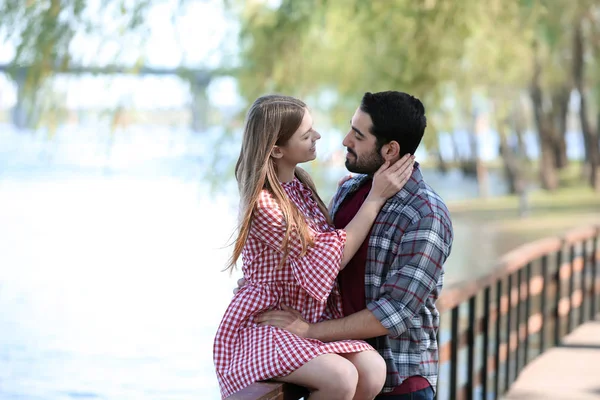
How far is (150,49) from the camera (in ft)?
15.2

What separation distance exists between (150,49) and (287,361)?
321cm

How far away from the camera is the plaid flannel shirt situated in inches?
68.9

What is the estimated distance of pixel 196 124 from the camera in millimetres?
6918

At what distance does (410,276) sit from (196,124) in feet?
17.4

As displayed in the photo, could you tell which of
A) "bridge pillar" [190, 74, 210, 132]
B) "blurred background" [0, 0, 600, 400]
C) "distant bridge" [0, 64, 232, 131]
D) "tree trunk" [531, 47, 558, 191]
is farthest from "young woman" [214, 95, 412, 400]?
"tree trunk" [531, 47, 558, 191]

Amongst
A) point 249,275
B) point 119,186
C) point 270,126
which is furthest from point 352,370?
point 119,186

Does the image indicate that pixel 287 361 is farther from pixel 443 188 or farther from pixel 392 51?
pixel 443 188

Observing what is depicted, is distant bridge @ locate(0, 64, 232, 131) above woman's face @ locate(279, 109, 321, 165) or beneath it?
above

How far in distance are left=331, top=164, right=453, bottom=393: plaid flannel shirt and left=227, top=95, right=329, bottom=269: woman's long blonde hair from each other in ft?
0.56

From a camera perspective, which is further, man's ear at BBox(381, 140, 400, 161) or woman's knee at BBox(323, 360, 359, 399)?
man's ear at BBox(381, 140, 400, 161)

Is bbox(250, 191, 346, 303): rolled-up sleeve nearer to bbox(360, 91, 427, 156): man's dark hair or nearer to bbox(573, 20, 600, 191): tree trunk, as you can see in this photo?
bbox(360, 91, 427, 156): man's dark hair

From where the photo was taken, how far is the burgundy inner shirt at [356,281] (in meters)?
1.83

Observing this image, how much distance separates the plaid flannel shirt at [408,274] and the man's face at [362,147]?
79 millimetres

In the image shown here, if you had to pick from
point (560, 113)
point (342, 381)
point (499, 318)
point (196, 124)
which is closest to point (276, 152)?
point (342, 381)
